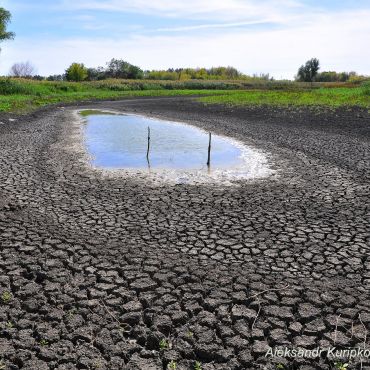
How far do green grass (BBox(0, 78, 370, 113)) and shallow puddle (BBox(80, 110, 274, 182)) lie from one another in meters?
13.2

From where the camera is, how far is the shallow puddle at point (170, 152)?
14961 mm

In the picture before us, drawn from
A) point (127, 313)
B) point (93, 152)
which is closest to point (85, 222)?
point (127, 313)

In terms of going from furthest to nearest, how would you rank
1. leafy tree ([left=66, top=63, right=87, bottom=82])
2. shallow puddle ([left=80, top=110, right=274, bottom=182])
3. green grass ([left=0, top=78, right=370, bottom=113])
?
leafy tree ([left=66, top=63, right=87, bottom=82])
green grass ([left=0, top=78, right=370, bottom=113])
shallow puddle ([left=80, top=110, right=274, bottom=182])

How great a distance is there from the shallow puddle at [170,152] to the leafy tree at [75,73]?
8403 cm

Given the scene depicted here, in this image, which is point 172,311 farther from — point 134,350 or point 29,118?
point 29,118

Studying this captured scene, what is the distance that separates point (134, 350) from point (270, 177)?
31.2ft

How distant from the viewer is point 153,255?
7070 millimetres

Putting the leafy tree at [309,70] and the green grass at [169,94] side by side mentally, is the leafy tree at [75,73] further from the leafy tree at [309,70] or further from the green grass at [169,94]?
the leafy tree at [309,70]

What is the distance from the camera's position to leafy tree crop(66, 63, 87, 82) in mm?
105812

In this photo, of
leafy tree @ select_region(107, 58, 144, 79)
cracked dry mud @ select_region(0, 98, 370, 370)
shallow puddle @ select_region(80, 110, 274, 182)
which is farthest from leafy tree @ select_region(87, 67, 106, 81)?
cracked dry mud @ select_region(0, 98, 370, 370)

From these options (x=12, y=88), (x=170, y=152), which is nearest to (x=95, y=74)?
(x=12, y=88)

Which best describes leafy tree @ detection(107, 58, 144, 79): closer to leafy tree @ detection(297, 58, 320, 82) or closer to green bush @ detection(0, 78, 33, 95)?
leafy tree @ detection(297, 58, 320, 82)

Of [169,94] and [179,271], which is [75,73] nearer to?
[169,94]

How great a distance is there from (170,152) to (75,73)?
9653 centimetres
